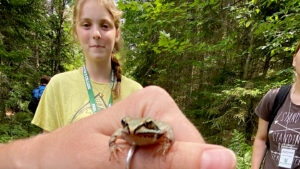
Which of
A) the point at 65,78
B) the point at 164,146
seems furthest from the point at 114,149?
the point at 65,78

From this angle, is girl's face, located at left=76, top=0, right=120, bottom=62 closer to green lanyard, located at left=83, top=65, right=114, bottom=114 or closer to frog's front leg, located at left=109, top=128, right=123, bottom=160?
green lanyard, located at left=83, top=65, right=114, bottom=114

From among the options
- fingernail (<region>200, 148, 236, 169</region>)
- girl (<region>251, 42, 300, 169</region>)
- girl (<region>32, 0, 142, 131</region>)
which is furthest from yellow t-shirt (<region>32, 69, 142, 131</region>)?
girl (<region>251, 42, 300, 169</region>)

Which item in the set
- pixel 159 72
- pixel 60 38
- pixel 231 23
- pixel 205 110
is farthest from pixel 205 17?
pixel 60 38

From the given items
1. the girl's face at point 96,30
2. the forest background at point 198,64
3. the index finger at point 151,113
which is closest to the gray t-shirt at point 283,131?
the index finger at point 151,113

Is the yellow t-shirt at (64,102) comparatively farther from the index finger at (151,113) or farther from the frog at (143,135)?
the frog at (143,135)

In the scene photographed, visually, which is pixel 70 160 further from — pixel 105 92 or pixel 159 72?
pixel 159 72

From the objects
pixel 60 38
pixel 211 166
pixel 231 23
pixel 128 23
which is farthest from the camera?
pixel 60 38

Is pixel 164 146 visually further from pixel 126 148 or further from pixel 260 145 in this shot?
pixel 260 145
